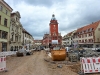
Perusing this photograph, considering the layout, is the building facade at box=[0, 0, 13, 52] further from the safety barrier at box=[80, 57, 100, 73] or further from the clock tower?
the clock tower

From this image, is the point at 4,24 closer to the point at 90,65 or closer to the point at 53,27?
the point at 90,65

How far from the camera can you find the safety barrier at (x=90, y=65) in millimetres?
9688

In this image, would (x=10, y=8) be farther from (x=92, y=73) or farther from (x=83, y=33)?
(x=83, y=33)

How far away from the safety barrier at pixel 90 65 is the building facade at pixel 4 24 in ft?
77.5

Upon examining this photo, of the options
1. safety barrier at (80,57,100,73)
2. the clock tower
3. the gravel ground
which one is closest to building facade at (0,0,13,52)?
the gravel ground

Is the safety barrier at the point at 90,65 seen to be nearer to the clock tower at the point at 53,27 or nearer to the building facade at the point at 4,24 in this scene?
the building facade at the point at 4,24

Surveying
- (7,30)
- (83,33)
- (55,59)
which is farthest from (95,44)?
(55,59)

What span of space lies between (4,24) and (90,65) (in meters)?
25.5

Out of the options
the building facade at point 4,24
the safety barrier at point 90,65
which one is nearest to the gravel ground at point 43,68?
the safety barrier at point 90,65

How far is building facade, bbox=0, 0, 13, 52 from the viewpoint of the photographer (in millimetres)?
29628

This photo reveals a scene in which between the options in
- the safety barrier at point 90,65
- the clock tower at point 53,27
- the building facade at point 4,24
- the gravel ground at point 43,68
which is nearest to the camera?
Result: the safety barrier at point 90,65

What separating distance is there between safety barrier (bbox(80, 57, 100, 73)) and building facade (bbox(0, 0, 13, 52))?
23613 mm

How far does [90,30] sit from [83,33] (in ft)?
20.6

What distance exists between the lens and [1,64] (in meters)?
10.9
